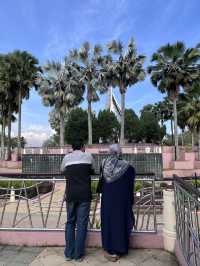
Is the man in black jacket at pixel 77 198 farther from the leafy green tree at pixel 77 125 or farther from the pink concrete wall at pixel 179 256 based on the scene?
the leafy green tree at pixel 77 125

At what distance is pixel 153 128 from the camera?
6800 cm

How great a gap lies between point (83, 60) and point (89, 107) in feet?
16.1

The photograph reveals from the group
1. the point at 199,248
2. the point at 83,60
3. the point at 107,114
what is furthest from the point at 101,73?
the point at 199,248

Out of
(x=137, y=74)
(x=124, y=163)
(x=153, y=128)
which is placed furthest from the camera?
(x=153, y=128)

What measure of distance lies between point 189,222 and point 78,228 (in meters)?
1.37

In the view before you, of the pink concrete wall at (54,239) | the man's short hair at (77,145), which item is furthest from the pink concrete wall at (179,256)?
the man's short hair at (77,145)

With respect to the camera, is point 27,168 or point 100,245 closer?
point 100,245

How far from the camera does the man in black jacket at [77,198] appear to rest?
154 inches

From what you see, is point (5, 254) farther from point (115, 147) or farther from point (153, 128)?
point (153, 128)

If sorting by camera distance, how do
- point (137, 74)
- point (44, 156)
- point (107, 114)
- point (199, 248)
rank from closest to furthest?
point (199, 248) → point (44, 156) → point (137, 74) → point (107, 114)

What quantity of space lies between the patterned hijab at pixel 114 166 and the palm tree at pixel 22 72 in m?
31.4

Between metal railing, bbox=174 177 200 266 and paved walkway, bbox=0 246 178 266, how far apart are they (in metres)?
0.34

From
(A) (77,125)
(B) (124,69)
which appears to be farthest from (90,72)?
(A) (77,125)

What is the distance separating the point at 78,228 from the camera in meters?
3.95
